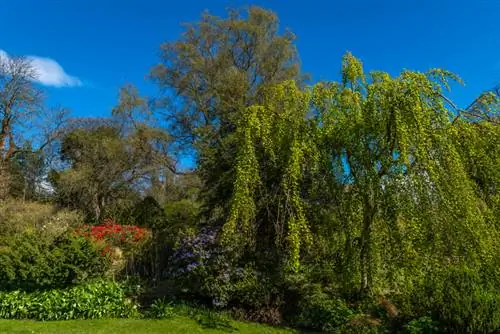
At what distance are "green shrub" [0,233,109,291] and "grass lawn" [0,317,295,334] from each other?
919 millimetres

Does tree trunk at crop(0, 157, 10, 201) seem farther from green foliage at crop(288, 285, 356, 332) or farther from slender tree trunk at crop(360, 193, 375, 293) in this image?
slender tree trunk at crop(360, 193, 375, 293)

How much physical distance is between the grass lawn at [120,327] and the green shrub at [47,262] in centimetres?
92

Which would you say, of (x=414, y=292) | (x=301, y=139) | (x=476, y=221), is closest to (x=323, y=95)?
(x=301, y=139)

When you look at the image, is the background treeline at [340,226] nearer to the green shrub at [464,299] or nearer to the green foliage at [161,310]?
the green shrub at [464,299]

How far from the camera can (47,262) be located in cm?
802

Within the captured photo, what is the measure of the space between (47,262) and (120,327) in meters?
2.21

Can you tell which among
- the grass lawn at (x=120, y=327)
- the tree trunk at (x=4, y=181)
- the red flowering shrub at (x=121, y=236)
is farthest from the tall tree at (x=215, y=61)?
the grass lawn at (x=120, y=327)

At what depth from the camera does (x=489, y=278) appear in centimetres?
568

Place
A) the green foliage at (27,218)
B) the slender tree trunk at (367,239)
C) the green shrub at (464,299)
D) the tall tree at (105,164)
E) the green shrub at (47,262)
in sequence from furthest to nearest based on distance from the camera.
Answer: the tall tree at (105,164), the green foliage at (27,218), the green shrub at (47,262), the slender tree trunk at (367,239), the green shrub at (464,299)

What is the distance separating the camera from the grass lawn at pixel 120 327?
21.7 feet

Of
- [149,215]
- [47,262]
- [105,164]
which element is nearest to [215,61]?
[105,164]

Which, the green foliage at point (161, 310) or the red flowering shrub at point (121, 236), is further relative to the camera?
the red flowering shrub at point (121, 236)

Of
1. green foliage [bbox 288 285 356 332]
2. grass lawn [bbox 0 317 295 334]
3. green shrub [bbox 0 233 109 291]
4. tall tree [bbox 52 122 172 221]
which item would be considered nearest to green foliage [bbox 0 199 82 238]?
tall tree [bbox 52 122 172 221]

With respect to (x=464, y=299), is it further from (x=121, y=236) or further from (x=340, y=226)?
(x=121, y=236)
